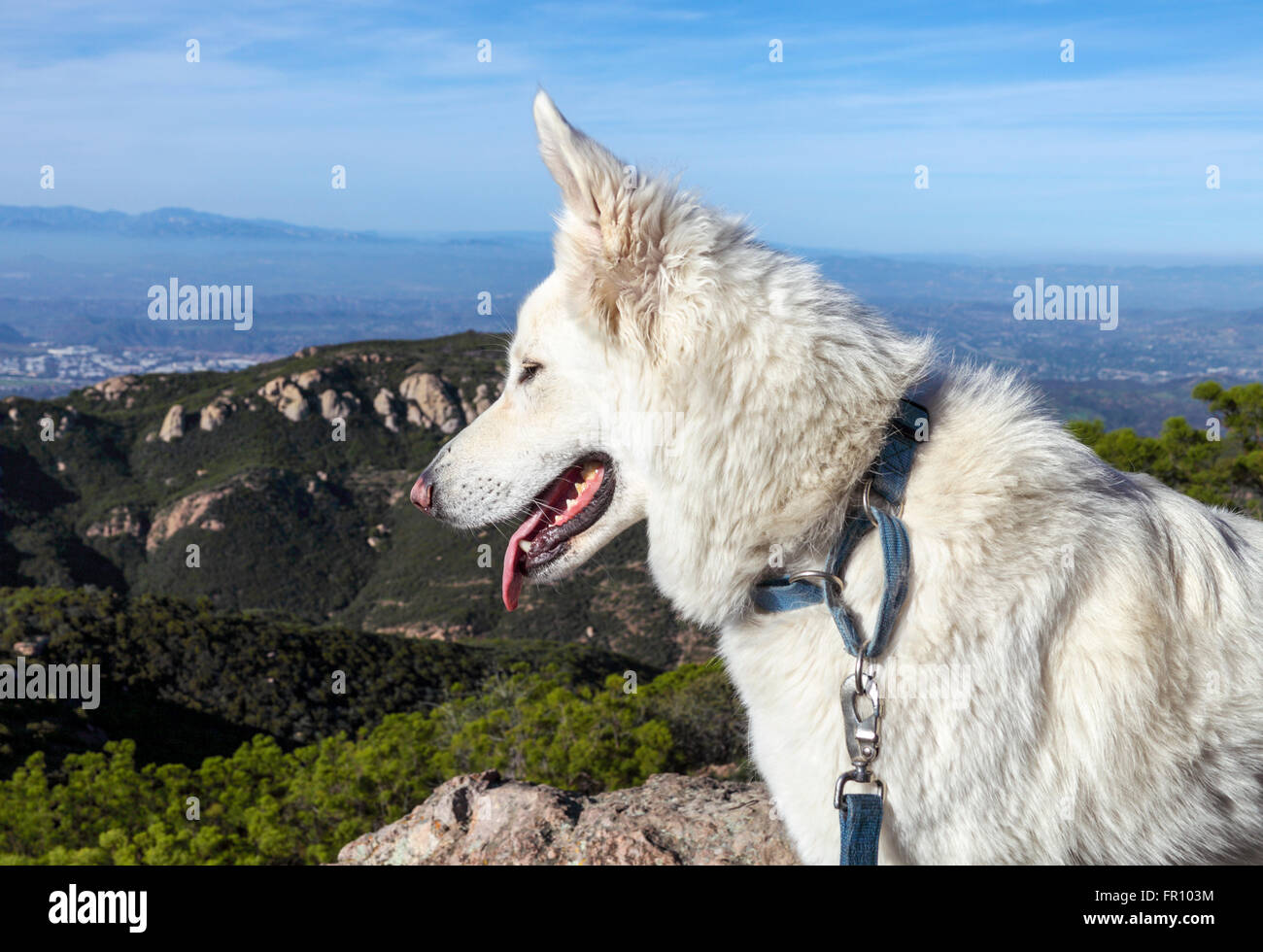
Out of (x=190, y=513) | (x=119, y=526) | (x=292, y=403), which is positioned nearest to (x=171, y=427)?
(x=119, y=526)

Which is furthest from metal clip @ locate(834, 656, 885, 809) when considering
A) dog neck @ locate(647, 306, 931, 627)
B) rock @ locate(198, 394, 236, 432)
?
rock @ locate(198, 394, 236, 432)

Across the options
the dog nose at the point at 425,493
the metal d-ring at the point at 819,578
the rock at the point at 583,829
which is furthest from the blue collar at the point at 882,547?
the rock at the point at 583,829

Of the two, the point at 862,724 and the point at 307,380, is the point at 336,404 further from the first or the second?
the point at 862,724

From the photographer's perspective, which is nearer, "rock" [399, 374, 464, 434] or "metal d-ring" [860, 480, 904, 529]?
"metal d-ring" [860, 480, 904, 529]

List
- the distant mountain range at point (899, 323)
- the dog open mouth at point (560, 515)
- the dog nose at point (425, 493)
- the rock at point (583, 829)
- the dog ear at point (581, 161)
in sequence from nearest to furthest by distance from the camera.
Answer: the dog ear at point (581, 161)
the dog open mouth at point (560, 515)
the dog nose at point (425, 493)
the rock at point (583, 829)
the distant mountain range at point (899, 323)

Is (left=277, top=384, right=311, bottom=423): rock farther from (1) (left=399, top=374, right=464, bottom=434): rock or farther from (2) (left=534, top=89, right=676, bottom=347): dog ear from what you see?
(2) (left=534, top=89, right=676, bottom=347): dog ear

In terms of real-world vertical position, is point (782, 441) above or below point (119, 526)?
above

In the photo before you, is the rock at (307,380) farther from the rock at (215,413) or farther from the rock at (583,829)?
the rock at (583,829)
